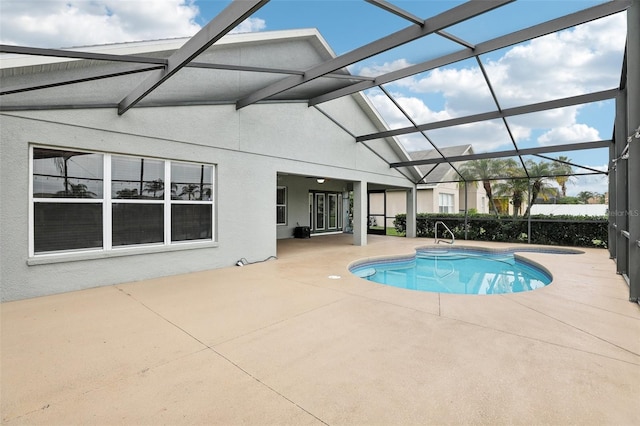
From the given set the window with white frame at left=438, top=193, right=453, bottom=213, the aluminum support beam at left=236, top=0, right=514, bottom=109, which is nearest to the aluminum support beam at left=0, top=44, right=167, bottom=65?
the aluminum support beam at left=236, top=0, right=514, bottom=109

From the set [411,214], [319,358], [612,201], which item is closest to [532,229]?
[612,201]

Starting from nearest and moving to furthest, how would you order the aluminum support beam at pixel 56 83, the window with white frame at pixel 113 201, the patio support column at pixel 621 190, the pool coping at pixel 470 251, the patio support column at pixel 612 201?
the aluminum support beam at pixel 56 83 → the window with white frame at pixel 113 201 → the patio support column at pixel 621 190 → the pool coping at pixel 470 251 → the patio support column at pixel 612 201

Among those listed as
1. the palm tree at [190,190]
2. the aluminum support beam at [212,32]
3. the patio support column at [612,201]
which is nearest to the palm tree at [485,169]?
the patio support column at [612,201]

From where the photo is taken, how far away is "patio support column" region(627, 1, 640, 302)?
4.53 m

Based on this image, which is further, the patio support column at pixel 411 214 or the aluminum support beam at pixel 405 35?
the patio support column at pixel 411 214

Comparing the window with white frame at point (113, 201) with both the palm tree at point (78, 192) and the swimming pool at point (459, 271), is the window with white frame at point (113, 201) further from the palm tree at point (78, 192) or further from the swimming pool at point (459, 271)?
the swimming pool at point (459, 271)

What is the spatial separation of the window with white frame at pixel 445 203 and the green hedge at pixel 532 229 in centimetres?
748

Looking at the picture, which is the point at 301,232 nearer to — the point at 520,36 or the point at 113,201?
the point at 113,201

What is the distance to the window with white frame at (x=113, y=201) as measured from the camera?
205 inches

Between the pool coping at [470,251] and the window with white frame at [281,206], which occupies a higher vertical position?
the window with white frame at [281,206]

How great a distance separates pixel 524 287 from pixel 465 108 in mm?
5262

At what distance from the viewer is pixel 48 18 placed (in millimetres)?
6781

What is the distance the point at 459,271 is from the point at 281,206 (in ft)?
26.0

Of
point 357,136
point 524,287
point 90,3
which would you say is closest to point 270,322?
point 524,287
